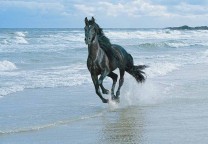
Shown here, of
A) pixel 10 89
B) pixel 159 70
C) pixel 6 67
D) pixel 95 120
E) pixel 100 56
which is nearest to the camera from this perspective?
pixel 95 120

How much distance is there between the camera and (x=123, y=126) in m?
8.31

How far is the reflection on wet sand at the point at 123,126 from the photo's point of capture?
716cm

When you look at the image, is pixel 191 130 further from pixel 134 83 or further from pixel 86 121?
pixel 134 83

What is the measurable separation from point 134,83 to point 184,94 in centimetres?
160

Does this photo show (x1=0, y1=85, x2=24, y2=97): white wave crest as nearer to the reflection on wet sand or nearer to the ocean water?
the ocean water

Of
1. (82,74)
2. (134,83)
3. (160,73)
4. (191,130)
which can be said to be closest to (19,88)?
(134,83)

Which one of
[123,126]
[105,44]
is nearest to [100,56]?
[105,44]

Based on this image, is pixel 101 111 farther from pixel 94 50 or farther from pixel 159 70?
pixel 159 70

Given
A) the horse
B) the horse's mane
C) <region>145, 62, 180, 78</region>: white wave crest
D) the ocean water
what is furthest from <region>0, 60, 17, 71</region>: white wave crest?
the horse's mane

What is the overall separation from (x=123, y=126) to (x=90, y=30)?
8.67ft

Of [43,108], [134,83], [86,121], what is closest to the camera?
[86,121]

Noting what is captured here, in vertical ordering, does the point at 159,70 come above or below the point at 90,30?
below

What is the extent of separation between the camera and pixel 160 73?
703 inches

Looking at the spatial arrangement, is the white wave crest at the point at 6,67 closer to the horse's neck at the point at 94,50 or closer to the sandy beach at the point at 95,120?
the sandy beach at the point at 95,120
